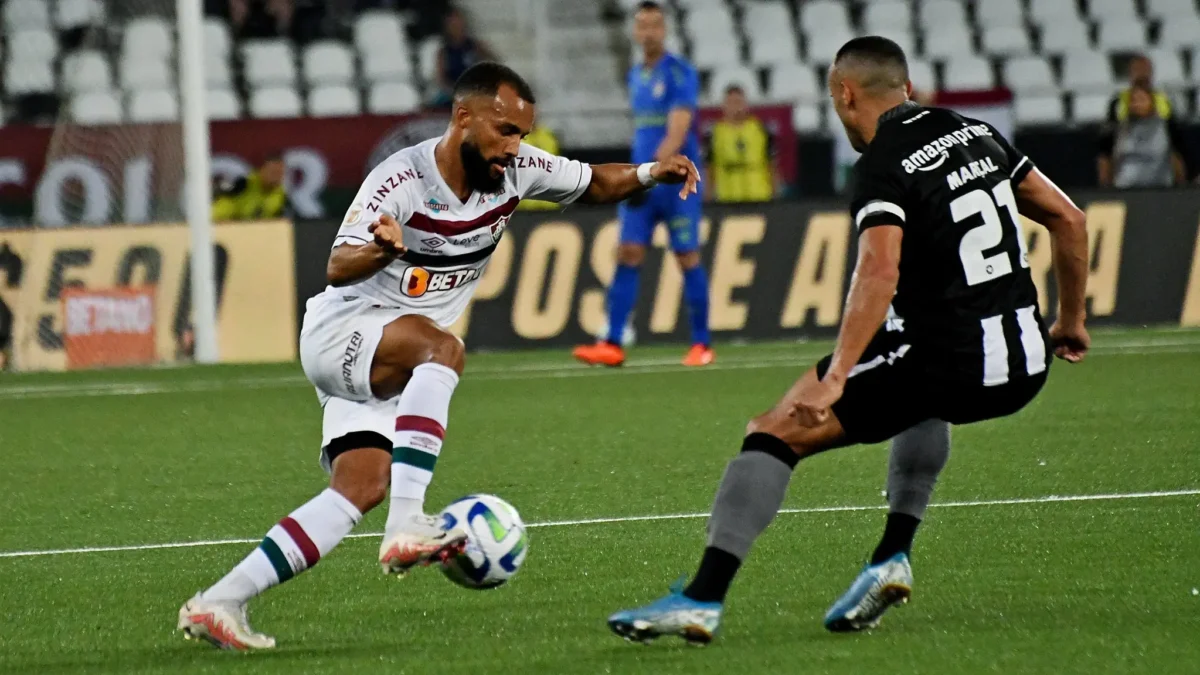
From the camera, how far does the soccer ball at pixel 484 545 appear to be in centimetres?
490

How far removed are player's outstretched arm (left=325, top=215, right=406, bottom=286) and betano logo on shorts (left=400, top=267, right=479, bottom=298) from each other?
32 cm

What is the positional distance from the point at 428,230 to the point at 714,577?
1286 mm

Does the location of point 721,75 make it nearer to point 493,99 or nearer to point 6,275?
point 6,275

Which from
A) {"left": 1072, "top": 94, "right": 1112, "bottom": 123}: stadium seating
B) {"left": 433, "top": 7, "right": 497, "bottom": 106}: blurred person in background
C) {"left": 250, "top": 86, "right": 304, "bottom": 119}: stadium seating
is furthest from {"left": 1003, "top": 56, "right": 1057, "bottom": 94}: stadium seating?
{"left": 250, "top": 86, "right": 304, "bottom": 119}: stadium seating

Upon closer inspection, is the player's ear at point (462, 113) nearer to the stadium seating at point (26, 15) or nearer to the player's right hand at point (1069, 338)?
the player's right hand at point (1069, 338)

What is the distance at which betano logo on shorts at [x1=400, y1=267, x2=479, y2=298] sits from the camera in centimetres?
521

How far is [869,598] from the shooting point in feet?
15.8

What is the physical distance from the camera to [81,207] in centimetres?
1448

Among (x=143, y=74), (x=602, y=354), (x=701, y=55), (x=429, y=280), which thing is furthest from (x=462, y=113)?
(x=701, y=55)

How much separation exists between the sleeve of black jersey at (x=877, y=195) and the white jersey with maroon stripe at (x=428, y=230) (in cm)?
112

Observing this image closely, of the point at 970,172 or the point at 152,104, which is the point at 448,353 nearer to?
the point at 970,172

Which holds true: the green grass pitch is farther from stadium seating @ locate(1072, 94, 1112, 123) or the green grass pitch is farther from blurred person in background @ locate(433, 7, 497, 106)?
stadium seating @ locate(1072, 94, 1112, 123)

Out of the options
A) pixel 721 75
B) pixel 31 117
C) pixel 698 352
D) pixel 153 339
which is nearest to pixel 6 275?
pixel 153 339

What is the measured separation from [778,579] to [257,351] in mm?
9085
